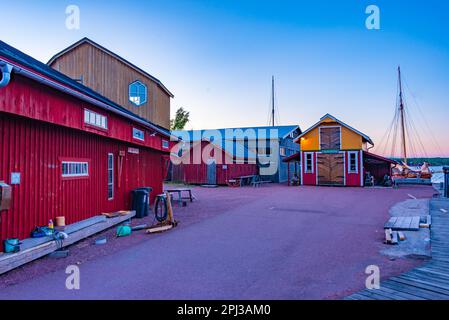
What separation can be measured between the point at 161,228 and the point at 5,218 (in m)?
4.31

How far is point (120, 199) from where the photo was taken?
40.6ft

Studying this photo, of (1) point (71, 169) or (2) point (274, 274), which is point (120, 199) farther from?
(2) point (274, 274)

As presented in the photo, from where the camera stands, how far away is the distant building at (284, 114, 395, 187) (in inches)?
1070

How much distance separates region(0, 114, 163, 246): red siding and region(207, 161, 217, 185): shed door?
1806cm

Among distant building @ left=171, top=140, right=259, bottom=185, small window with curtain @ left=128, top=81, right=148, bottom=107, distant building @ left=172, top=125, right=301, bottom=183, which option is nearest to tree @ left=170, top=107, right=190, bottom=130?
distant building @ left=172, top=125, right=301, bottom=183

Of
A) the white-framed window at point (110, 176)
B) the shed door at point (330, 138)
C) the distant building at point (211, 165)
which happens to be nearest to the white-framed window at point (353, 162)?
the shed door at point (330, 138)

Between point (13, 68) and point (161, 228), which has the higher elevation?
point (13, 68)

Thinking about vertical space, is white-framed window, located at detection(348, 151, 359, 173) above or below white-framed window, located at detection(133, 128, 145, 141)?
below

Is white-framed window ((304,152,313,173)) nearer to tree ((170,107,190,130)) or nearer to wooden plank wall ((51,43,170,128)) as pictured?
wooden plank wall ((51,43,170,128))

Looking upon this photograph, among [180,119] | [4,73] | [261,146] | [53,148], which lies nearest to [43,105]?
[4,73]

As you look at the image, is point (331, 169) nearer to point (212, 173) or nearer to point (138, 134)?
point (212, 173)

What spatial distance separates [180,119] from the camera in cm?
6756

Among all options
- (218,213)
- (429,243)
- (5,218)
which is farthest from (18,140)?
(429,243)

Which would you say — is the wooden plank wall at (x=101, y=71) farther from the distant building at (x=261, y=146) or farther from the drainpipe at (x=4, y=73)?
the distant building at (x=261, y=146)
